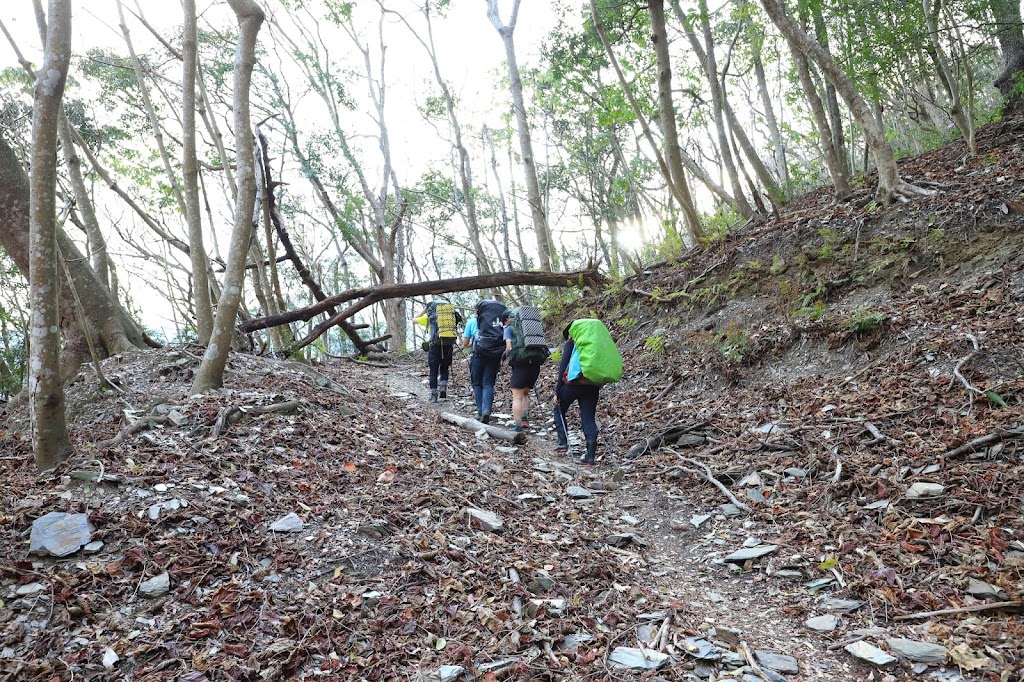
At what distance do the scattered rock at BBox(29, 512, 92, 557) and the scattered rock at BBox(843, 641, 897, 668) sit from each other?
14.2 ft

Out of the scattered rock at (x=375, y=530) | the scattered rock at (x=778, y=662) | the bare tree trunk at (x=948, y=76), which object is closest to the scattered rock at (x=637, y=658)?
the scattered rock at (x=778, y=662)

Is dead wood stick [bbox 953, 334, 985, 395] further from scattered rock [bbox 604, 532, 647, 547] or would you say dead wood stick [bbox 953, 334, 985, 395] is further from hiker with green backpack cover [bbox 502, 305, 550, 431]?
hiker with green backpack cover [bbox 502, 305, 550, 431]

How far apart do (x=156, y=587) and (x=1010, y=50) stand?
15635 millimetres

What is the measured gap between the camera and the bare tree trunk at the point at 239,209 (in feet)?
20.4

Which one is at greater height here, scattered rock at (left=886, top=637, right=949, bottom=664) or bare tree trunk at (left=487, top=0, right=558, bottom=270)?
bare tree trunk at (left=487, top=0, right=558, bottom=270)

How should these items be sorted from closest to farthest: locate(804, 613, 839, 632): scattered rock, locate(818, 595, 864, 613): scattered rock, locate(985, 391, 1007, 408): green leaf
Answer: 1. locate(804, 613, 839, 632): scattered rock
2. locate(818, 595, 864, 613): scattered rock
3. locate(985, 391, 1007, 408): green leaf

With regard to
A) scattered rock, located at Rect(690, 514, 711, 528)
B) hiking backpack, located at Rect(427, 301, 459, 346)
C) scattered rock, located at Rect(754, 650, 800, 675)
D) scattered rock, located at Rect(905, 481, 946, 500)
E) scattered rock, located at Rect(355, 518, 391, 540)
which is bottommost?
scattered rock, located at Rect(754, 650, 800, 675)

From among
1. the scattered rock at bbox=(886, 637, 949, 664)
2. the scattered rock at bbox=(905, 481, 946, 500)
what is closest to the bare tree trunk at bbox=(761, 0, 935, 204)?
the scattered rock at bbox=(905, 481, 946, 500)

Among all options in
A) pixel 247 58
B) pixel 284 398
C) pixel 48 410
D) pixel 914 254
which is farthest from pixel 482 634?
pixel 914 254

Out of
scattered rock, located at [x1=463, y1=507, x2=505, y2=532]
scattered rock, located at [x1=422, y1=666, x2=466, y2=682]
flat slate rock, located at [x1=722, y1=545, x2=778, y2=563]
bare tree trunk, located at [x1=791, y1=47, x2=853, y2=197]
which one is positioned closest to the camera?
scattered rock, located at [x1=422, y1=666, x2=466, y2=682]

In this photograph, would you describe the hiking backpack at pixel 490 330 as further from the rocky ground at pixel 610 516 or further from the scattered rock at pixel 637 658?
the scattered rock at pixel 637 658

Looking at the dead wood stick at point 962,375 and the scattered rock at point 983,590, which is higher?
the dead wood stick at point 962,375

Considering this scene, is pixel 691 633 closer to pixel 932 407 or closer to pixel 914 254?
pixel 932 407

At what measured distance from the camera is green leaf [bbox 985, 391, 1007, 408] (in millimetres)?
4703
